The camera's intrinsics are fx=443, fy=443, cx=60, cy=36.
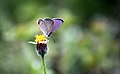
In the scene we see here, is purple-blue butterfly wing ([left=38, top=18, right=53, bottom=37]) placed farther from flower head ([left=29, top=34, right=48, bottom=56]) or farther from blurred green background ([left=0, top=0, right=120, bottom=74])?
blurred green background ([left=0, top=0, right=120, bottom=74])

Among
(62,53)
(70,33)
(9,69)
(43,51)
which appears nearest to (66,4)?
(70,33)

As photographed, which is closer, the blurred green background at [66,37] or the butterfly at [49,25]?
the butterfly at [49,25]

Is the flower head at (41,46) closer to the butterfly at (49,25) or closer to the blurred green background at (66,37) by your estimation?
the butterfly at (49,25)

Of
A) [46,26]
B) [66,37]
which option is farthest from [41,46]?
[66,37]

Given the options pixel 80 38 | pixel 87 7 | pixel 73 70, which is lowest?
pixel 73 70

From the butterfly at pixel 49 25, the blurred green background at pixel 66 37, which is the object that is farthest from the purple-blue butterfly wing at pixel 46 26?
the blurred green background at pixel 66 37

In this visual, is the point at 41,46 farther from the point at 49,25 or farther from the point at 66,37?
the point at 66,37

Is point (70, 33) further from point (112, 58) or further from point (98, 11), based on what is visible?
point (98, 11)
